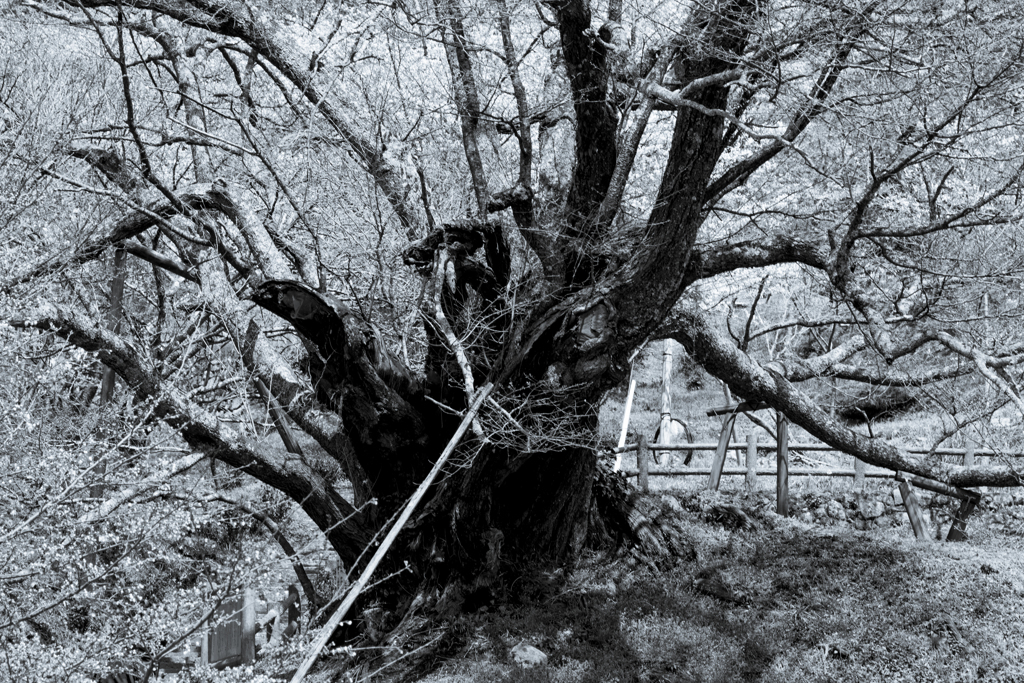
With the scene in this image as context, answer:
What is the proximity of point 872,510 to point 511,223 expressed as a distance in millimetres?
6184

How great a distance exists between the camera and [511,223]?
28.8ft

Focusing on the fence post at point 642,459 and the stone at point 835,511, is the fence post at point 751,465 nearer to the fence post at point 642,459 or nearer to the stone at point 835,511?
the stone at point 835,511

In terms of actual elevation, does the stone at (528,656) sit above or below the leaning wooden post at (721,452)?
below

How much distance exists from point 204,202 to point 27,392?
100 inches

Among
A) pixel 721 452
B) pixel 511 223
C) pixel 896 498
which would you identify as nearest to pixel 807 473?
pixel 721 452

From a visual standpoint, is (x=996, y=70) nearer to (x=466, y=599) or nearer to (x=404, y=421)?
(x=404, y=421)

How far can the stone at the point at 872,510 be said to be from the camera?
11.1 meters

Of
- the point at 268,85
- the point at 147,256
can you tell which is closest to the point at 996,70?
the point at 147,256

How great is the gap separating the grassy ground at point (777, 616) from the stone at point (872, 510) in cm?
123

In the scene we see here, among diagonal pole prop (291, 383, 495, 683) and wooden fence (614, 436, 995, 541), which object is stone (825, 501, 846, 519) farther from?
diagonal pole prop (291, 383, 495, 683)

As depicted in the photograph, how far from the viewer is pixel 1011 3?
242 inches

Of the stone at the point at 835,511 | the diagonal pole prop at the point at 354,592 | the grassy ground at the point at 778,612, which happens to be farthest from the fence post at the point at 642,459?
the diagonal pole prop at the point at 354,592

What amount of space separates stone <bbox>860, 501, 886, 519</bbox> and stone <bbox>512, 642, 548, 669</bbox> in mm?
5278

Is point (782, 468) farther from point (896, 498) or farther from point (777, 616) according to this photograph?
point (777, 616)
